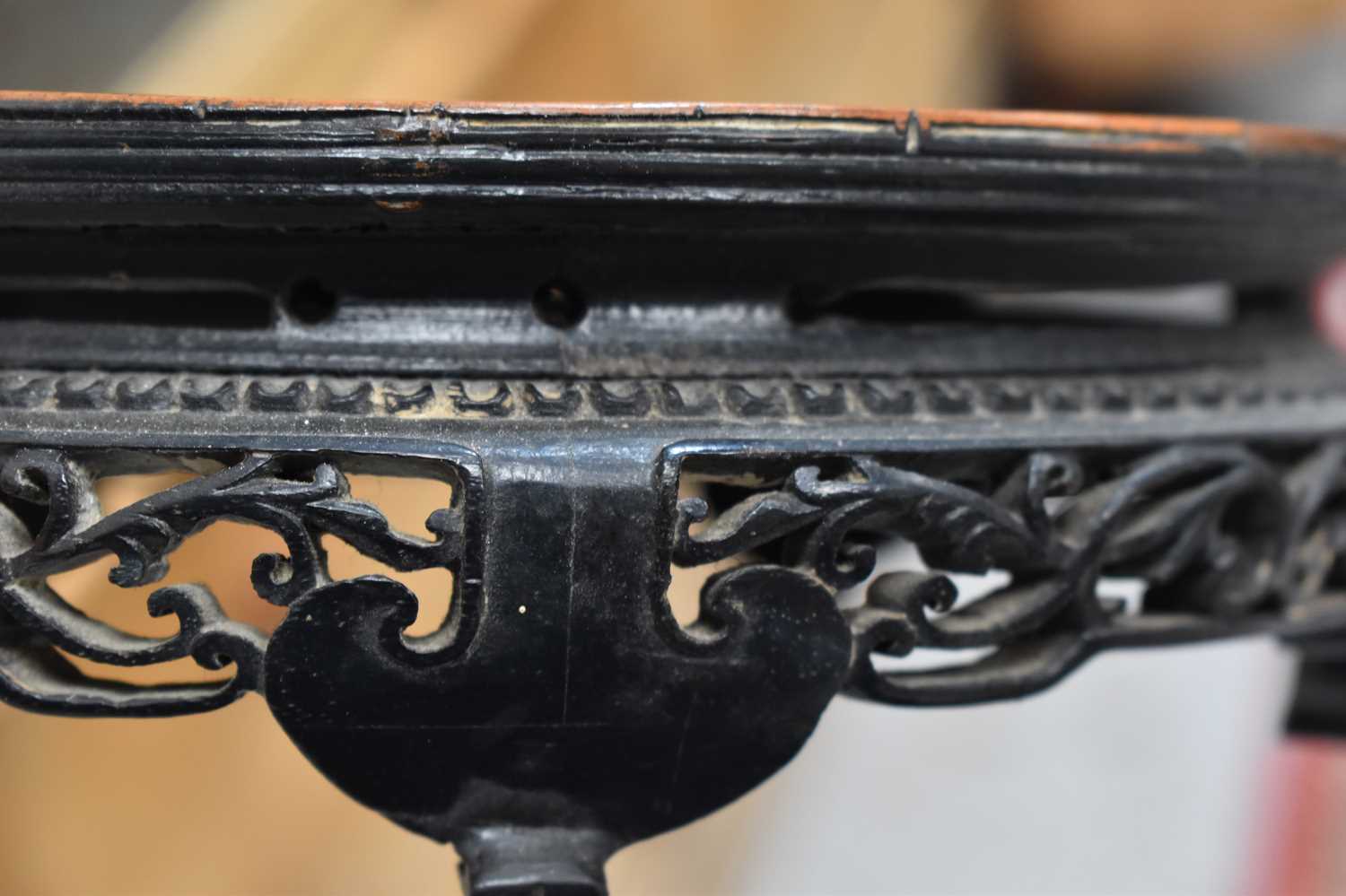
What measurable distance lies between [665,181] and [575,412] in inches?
2.6

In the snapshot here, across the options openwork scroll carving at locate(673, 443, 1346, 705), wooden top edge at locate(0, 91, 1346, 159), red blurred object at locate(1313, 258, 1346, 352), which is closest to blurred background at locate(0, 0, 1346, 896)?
wooden top edge at locate(0, 91, 1346, 159)

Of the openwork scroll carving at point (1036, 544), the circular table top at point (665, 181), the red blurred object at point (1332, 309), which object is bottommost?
the openwork scroll carving at point (1036, 544)

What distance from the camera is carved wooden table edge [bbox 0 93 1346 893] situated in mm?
301

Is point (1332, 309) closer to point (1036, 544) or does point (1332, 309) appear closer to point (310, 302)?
point (1036, 544)

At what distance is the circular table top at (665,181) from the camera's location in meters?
0.29

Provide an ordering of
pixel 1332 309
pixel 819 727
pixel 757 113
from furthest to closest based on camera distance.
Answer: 1. pixel 819 727
2. pixel 1332 309
3. pixel 757 113

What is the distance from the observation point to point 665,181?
302 millimetres

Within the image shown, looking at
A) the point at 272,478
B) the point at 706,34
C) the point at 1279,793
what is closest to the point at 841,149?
the point at 272,478

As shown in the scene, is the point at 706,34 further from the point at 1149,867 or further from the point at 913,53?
the point at 1149,867

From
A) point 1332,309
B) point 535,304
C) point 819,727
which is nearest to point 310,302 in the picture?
point 535,304

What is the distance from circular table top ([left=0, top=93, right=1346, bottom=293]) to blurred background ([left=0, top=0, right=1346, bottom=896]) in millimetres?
35

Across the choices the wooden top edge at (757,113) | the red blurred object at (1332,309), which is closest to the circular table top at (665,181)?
the wooden top edge at (757,113)

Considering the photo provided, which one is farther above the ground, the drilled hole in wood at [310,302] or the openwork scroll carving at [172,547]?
the drilled hole in wood at [310,302]

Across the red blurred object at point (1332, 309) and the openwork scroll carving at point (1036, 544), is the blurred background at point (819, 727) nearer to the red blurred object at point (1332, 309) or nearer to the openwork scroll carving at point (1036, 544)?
the openwork scroll carving at point (1036, 544)
